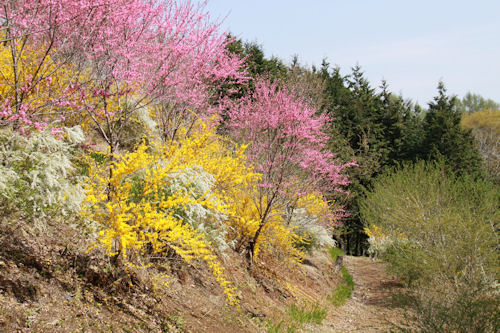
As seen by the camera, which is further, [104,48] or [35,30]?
[104,48]

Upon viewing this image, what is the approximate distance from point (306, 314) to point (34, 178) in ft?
16.7

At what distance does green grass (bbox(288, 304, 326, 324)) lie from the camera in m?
6.35

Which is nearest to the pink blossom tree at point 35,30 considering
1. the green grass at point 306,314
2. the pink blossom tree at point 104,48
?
the pink blossom tree at point 104,48

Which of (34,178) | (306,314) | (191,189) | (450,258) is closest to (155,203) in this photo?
(191,189)

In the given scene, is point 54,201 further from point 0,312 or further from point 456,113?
point 456,113

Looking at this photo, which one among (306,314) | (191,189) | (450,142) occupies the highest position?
(450,142)

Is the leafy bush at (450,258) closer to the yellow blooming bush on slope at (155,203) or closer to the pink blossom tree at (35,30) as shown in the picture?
the yellow blooming bush on slope at (155,203)

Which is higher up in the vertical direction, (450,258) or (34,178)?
(450,258)

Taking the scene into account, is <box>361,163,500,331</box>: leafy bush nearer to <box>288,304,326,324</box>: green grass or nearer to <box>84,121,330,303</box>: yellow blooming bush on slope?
<box>288,304,326,324</box>: green grass

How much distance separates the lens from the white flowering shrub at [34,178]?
3361 mm

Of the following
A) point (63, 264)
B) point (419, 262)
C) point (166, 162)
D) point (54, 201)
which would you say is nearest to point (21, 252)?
point (63, 264)

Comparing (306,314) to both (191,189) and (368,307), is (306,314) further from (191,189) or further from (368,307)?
(368,307)

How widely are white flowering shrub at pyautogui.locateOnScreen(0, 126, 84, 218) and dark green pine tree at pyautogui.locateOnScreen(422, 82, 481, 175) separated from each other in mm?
24629

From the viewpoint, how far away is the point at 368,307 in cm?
1033
